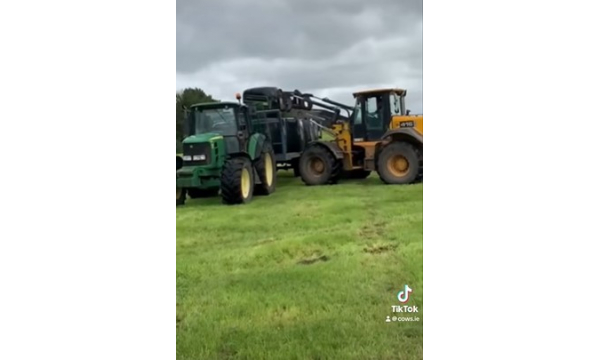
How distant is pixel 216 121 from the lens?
3057 mm

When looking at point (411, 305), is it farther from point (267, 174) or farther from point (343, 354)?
point (267, 174)

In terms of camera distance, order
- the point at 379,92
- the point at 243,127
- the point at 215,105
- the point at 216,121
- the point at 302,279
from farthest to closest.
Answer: the point at 243,127 < the point at 216,121 < the point at 215,105 < the point at 379,92 < the point at 302,279

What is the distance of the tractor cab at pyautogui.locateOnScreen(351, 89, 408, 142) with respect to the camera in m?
2.78

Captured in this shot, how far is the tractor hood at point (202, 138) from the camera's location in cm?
294

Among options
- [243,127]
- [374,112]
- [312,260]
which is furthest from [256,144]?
[312,260]

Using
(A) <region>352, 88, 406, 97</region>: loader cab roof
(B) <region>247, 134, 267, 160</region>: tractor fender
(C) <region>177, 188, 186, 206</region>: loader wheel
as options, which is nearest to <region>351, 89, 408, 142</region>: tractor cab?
(A) <region>352, 88, 406, 97</region>: loader cab roof

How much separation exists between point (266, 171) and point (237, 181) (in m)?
0.18

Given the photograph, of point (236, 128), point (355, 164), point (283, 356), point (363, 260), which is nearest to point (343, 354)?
point (283, 356)

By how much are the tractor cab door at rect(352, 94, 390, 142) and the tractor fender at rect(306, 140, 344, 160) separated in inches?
6.3

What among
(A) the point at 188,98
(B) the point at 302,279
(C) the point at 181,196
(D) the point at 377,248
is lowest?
(B) the point at 302,279

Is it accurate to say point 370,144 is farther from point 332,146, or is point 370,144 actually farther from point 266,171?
point 266,171

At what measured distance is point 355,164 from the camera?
126 inches

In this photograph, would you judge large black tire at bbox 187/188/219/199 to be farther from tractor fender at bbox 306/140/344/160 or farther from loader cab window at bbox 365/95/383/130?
loader cab window at bbox 365/95/383/130
